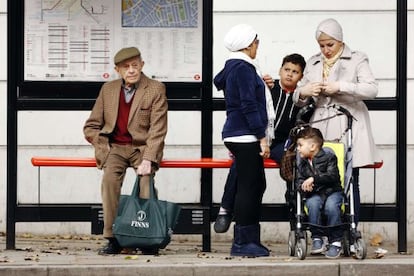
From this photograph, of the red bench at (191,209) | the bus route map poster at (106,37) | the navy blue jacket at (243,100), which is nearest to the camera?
the navy blue jacket at (243,100)

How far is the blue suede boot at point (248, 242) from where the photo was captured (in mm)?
10844

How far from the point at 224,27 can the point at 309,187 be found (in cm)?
214

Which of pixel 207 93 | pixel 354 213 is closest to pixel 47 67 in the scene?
pixel 207 93

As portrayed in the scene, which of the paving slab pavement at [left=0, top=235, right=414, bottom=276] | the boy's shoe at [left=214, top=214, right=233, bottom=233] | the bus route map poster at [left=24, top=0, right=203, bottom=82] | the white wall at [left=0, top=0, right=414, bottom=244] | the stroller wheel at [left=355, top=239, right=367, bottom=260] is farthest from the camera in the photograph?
the white wall at [left=0, top=0, right=414, bottom=244]

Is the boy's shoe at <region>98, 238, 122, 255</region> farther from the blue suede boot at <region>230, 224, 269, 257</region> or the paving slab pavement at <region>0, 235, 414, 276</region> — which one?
the blue suede boot at <region>230, 224, 269, 257</region>

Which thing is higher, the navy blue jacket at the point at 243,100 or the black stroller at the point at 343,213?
the navy blue jacket at the point at 243,100

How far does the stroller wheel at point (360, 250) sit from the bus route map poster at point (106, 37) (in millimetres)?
2001

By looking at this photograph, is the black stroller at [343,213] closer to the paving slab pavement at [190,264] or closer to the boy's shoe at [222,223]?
the paving slab pavement at [190,264]

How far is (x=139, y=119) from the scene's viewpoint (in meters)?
11.0

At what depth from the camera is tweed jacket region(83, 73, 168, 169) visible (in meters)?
10.9

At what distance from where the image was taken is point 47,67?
11438mm

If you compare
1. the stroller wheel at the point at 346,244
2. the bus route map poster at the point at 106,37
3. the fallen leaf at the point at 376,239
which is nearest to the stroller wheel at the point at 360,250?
the stroller wheel at the point at 346,244

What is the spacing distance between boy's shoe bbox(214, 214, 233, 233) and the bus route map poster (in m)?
1.20

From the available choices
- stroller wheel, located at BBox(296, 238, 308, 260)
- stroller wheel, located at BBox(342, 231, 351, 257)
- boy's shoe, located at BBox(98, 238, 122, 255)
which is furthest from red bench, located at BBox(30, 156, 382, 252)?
stroller wheel, located at BBox(296, 238, 308, 260)
